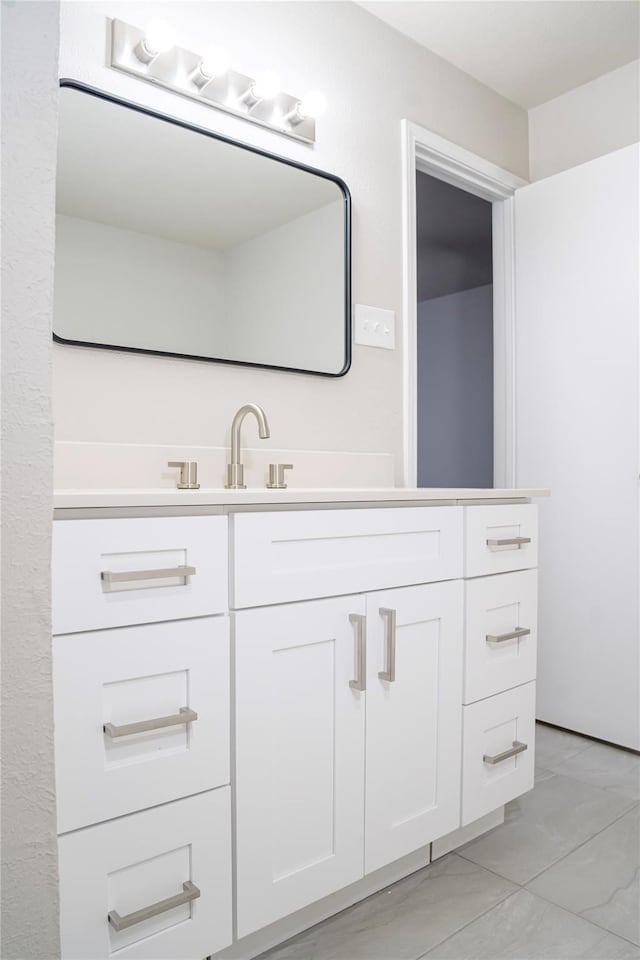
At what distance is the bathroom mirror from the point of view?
60.8 inches

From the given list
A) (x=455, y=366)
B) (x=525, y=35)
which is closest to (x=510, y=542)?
(x=525, y=35)

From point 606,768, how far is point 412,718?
113 centimetres

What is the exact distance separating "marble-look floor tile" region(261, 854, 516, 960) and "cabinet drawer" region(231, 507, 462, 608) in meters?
0.70

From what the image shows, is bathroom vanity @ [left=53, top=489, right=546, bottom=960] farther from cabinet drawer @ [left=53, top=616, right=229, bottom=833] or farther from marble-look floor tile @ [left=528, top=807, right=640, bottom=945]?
marble-look floor tile @ [left=528, top=807, right=640, bottom=945]

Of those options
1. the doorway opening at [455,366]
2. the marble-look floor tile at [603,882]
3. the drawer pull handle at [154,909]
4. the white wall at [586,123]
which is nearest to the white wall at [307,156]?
the white wall at [586,123]

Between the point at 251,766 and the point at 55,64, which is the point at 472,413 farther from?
the point at 55,64

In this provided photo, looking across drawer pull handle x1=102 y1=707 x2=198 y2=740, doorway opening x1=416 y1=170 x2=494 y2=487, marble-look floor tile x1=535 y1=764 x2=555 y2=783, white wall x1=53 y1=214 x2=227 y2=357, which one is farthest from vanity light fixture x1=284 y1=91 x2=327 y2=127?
doorway opening x1=416 y1=170 x2=494 y2=487

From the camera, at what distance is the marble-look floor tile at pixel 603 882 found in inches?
55.9

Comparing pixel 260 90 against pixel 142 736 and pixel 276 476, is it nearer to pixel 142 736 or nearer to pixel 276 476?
pixel 276 476

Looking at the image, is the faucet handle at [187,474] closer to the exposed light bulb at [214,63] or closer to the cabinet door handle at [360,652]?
the cabinet door handle at [360,652]

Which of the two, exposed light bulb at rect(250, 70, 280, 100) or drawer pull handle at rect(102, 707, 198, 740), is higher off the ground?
exposed light bulb at rect(250, 70, 280, 100)

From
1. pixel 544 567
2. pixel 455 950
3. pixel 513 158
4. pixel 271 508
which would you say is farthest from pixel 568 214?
pixel 455 950

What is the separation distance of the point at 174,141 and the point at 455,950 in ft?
6.31

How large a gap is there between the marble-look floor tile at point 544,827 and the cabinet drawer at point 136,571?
1.06 meters
